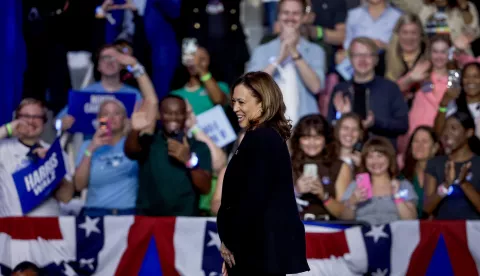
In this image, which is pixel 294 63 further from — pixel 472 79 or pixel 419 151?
pixel 472 79

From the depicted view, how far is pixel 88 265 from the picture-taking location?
24.5ft

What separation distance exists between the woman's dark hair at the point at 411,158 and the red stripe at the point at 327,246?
171 cm

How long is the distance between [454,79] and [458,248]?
2.41 metres

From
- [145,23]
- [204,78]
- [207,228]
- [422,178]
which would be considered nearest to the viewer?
[207,228]

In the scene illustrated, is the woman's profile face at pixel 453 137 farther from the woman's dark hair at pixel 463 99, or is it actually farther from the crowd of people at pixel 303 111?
the woman's dark hair at pixel 463 99

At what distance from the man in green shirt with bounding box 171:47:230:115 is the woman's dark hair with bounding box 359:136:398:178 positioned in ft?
5.28

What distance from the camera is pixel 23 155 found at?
8648mm

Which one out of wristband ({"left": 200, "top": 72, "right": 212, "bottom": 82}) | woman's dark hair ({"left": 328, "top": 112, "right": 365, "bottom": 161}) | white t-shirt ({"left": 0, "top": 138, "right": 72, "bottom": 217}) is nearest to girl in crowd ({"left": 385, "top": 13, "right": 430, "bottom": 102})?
woman's dark hair ({"left": 328, "top": 112, "right": 365, "bottom": 161})

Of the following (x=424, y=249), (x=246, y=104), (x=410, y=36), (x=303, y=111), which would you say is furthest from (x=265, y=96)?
(x=410, y=36)

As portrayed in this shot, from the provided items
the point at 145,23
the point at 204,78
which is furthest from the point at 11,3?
the point at 204,78

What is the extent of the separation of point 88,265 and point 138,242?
41 cm

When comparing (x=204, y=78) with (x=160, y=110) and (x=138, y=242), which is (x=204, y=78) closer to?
(x=160, y=110)

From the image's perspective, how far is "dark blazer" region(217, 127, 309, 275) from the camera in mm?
4836

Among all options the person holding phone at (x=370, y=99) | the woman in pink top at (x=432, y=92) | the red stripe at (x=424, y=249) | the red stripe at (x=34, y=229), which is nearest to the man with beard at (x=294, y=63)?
the person holding phone at (x=370, y=99)
